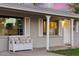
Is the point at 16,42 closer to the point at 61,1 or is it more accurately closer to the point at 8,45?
the point at 8,45

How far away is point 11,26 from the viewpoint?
53.7 feet

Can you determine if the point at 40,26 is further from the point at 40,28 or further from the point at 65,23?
the point at 65,23

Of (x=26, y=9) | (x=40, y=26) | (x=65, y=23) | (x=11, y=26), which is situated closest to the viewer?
(x=26, y=9)

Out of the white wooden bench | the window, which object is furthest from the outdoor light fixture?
the white wooden bench

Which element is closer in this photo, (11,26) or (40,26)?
(11,26)

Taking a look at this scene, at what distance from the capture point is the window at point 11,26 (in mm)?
15892

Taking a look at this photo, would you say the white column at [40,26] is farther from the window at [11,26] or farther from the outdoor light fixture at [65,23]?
the outdoor light fixture at [65,23]

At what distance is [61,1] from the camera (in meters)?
28.5

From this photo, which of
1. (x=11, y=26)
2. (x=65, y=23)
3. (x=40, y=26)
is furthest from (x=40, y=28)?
(x=65, y=23)

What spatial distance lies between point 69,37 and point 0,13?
8.12 meters

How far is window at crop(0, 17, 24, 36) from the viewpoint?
15.9 m

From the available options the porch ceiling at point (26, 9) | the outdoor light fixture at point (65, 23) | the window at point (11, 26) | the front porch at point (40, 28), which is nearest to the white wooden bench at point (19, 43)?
the front porch at point (40, 28)

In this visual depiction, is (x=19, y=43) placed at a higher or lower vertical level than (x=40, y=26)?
lower

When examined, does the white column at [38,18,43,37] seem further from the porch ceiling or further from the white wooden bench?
the white wooden bench
